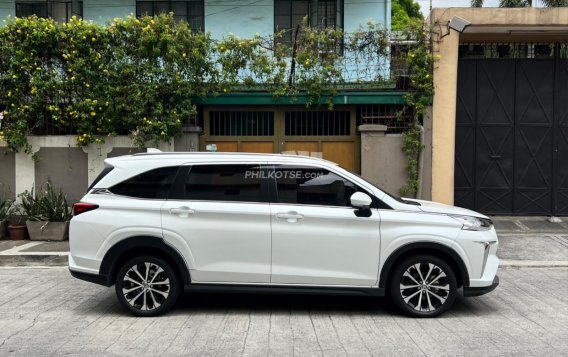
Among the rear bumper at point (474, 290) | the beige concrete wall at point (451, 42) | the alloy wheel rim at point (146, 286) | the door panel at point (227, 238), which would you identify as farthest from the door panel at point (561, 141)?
the alloy wheel rim at point (146, 286)

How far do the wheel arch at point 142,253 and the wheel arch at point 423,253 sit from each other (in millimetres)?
2213

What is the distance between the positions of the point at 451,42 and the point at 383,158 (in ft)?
9.16

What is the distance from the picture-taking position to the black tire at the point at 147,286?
630 cm

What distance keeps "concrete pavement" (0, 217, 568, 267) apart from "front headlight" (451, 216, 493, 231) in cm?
317

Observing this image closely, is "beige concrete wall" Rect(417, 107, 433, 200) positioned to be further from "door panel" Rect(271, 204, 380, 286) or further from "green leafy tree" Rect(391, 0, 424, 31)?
"green leafy tree" Rect(391, 0, 424, 31)

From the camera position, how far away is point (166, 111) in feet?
37.1

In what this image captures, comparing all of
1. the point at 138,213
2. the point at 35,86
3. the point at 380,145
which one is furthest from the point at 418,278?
the point at 35,86

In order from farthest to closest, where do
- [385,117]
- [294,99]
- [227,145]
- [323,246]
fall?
[227,145], [385,117], [294,99], [323,246]

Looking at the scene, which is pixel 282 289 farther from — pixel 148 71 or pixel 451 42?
pixel 451 42

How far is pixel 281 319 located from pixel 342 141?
6.30 meters

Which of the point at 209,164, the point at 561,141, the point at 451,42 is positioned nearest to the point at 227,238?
the point at 209,164

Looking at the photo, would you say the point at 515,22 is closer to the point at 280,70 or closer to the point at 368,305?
the point at 280,70

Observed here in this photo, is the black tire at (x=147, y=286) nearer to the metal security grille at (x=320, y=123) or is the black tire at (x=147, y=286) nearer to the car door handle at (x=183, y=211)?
the car door handle at (x=183, y=211)

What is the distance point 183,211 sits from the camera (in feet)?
20.6
